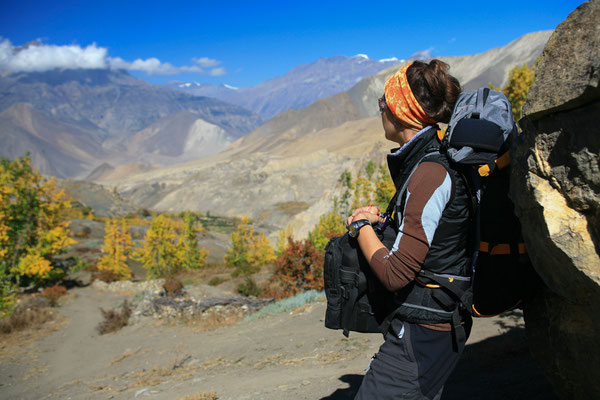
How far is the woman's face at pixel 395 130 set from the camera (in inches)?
83.4

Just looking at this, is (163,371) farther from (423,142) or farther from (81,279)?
(81,279)

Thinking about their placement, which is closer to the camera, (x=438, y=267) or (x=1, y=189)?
(x=438, y=267)

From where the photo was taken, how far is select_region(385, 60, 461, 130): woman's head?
6.61 feet

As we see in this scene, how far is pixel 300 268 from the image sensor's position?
12.5 meters

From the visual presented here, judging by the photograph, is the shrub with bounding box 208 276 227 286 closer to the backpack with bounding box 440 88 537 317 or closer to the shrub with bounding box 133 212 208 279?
the shrub with bounding box 133 212 208 279

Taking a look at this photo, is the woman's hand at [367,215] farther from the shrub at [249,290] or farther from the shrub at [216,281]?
the shrub at [216,281]

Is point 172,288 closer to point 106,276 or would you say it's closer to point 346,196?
point 346,196

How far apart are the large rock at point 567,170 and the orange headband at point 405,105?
0.46 m

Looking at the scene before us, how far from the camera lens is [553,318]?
7.41 feet

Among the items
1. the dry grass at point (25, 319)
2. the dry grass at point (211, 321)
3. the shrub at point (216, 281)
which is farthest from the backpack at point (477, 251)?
the shrub at point (216, 281)

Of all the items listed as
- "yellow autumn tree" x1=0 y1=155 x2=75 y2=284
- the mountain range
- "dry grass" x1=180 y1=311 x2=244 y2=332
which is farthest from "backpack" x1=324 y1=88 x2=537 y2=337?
the mountain range

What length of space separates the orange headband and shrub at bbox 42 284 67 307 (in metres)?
17.4

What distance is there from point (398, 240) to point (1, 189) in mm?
18672

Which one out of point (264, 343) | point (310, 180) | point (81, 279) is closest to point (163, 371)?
point (264, 343)
